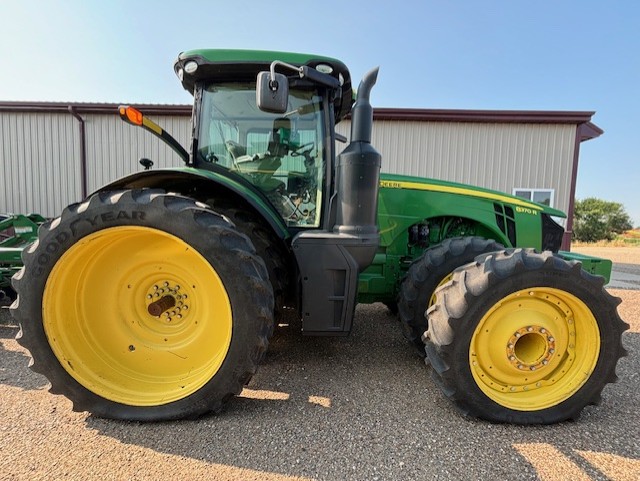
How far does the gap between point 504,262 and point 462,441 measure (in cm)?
96

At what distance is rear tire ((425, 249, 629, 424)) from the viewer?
6.05 ft

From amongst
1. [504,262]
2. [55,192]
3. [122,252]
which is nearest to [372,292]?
[504,262]

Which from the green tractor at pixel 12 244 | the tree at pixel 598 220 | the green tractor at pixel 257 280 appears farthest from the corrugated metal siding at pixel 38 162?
the tree at pixel 598 220

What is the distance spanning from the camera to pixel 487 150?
772cm

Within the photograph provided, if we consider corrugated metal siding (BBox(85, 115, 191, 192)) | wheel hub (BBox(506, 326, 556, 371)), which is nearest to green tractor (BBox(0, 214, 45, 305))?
corrugated metal siding (BBox(85, 115, 191, 192))

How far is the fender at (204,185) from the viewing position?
213cm

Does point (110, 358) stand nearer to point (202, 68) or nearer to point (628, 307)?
point (202, 68)

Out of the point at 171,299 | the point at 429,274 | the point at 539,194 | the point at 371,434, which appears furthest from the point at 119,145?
the point at 539,194

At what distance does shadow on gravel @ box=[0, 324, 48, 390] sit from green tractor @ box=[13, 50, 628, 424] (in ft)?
2.26

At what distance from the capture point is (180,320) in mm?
2100

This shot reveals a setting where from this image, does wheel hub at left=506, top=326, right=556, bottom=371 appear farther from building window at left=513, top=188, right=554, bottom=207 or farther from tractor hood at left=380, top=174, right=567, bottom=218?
building window at left=513, top=188, right=554, bottom=207

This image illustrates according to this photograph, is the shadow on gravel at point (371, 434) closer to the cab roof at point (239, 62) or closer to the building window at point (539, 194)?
the cab roof at point (239, 62)

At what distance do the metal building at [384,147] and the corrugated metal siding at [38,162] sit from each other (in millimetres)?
20

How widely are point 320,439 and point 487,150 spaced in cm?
770
